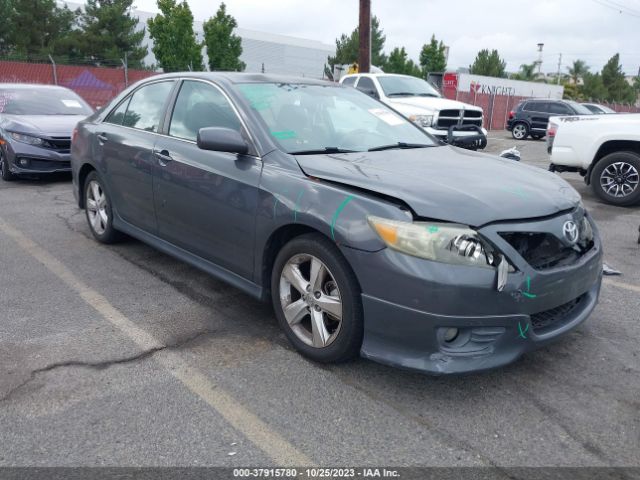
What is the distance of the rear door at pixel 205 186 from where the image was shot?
3459 millimetres

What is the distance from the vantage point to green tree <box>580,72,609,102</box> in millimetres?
56656

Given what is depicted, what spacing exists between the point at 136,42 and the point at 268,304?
45004 mm

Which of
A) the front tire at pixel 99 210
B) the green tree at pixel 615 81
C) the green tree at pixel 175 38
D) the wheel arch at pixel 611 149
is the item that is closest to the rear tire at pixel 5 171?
the front tire at pixel 99 210

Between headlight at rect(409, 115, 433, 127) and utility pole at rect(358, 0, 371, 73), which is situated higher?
utility pole at rect(358, 0, 371, 73)

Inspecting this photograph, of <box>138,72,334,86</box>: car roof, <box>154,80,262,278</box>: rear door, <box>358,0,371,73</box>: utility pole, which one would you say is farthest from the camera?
<box>358,0,371,73</box>: utility pole

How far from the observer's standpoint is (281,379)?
9.90ft

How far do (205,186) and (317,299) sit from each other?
1.19m

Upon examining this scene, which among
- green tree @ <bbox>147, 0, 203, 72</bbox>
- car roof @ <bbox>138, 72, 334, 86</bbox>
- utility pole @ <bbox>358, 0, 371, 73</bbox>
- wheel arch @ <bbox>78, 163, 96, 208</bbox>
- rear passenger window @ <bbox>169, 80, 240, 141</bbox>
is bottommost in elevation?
wheel arch @ <bbox>78, 163, 96, 208</bbox>

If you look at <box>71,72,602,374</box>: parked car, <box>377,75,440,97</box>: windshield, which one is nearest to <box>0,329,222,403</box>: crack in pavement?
<box>71,72,602,374</box>: parked car

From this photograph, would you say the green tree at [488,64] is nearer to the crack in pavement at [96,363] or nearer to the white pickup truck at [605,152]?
the white pickup truck at [605,152]

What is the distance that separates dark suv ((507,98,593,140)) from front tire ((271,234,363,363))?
2207 cm

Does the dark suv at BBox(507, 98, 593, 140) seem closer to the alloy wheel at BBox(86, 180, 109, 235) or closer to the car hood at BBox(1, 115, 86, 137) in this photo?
the car hood at BBox(1, 115, 86, 137)

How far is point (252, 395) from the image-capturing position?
287cm

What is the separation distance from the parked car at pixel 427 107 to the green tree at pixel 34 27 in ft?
112
